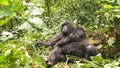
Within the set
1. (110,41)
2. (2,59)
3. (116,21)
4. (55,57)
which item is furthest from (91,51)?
(2,59)

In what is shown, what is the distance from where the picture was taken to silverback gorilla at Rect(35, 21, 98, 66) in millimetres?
5051

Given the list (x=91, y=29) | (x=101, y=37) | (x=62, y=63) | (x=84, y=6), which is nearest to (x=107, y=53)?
(x=101, y=37)

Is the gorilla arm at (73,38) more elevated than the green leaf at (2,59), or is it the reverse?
the green leaf at (2,59)

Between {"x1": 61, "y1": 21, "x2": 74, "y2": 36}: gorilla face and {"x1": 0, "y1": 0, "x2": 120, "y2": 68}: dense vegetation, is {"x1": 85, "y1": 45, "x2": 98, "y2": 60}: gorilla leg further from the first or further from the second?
{"x1": 61, "y1": 21, "x2": 74, "y2": 36}: gorilla face

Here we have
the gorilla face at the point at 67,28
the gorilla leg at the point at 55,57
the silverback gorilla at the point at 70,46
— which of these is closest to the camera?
the gorilla leg at the point at 55,57

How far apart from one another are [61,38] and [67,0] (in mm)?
2527

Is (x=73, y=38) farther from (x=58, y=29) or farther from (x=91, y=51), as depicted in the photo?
(x=58, y=29)

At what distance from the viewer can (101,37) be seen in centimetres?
616

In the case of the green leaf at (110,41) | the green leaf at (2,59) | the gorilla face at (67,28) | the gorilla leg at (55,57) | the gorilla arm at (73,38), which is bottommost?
the gorilla leg at (55,57)

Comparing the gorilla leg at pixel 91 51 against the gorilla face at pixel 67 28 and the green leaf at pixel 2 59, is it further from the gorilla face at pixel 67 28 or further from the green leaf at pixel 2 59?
the green leaf at pixel 2 59

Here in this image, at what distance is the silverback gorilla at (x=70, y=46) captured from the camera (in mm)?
5051

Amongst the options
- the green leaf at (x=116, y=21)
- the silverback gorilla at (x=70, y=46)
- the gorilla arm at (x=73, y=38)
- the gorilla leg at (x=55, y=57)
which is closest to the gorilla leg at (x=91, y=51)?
the silverback gorilla at (x=70, y=46)

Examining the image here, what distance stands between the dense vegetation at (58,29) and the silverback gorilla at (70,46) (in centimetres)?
19

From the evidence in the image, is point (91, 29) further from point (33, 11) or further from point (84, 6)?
point (33, 11)
